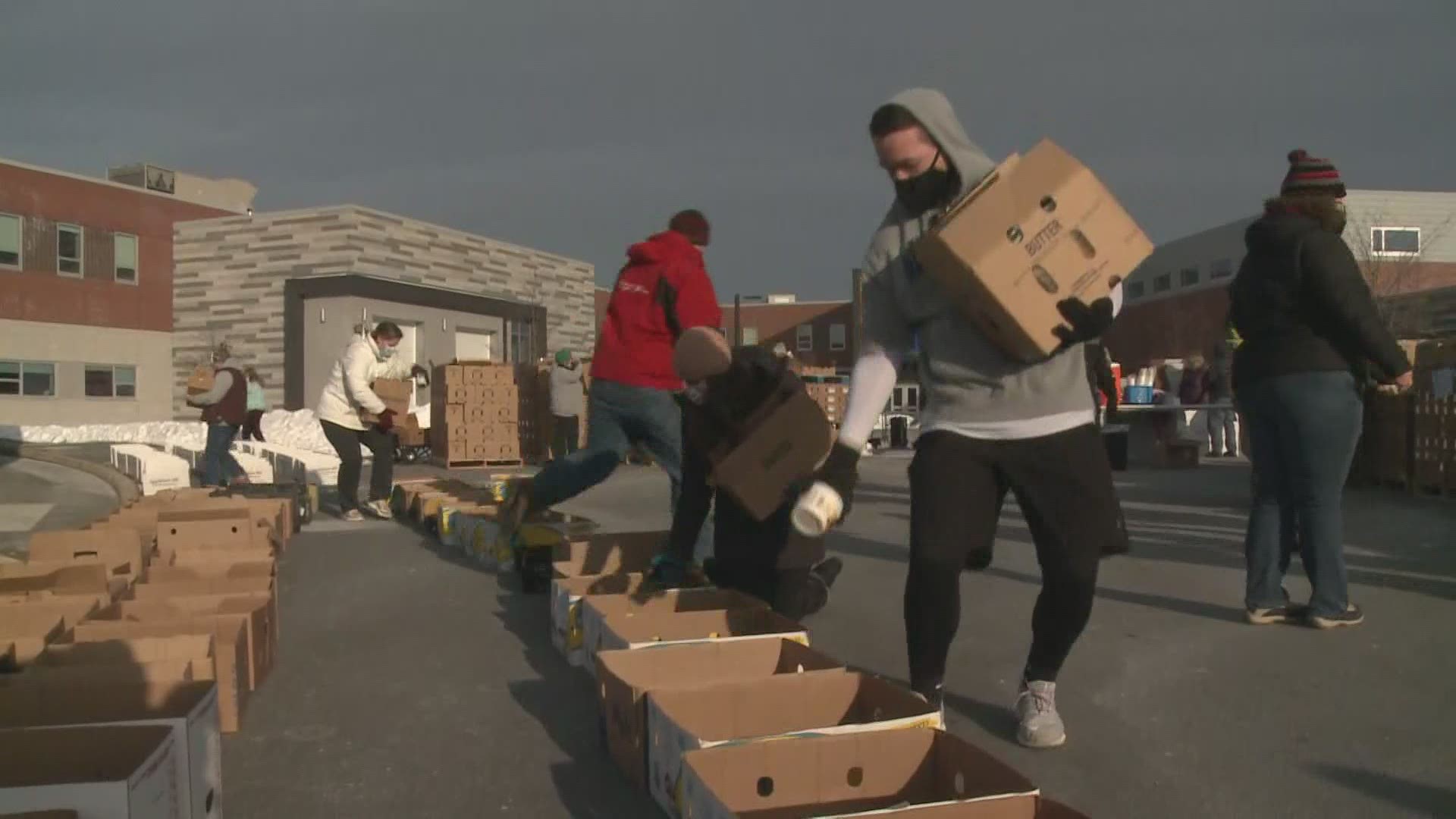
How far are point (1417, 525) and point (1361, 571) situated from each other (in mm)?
2807

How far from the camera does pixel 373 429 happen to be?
1004 cm

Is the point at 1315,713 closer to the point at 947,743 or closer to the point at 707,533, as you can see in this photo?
the point at 947,743

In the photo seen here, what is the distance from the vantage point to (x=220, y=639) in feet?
13.2

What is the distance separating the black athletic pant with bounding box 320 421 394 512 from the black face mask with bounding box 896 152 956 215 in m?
7.36

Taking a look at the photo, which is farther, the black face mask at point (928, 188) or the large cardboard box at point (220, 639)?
→ the large cardboard box at point (220, 639)

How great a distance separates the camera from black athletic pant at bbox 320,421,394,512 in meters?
9.94

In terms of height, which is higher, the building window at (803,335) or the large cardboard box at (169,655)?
the building window at (803,335)

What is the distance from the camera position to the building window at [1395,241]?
4409cm

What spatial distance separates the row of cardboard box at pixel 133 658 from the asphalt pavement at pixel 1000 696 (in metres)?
0.30

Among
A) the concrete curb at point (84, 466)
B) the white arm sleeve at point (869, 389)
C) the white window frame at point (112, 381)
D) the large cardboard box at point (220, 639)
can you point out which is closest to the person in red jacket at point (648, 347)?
the white arm sleeve at point (869, 389)

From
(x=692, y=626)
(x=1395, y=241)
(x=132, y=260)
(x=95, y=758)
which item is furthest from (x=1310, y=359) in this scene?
(x=1395, y=241)

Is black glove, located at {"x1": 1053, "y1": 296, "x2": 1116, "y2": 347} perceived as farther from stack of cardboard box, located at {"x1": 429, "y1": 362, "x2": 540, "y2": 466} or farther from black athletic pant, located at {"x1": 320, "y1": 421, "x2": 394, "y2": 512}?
stack of cardboard box, located at {"x1": 429, "y1": 362, "x2": 540, "y2": 466}

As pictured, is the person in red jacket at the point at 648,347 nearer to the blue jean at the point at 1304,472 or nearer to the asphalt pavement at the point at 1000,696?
the asphalt pavement at the point at 1000,696

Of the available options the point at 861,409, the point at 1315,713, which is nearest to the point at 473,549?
the point at 861,409
